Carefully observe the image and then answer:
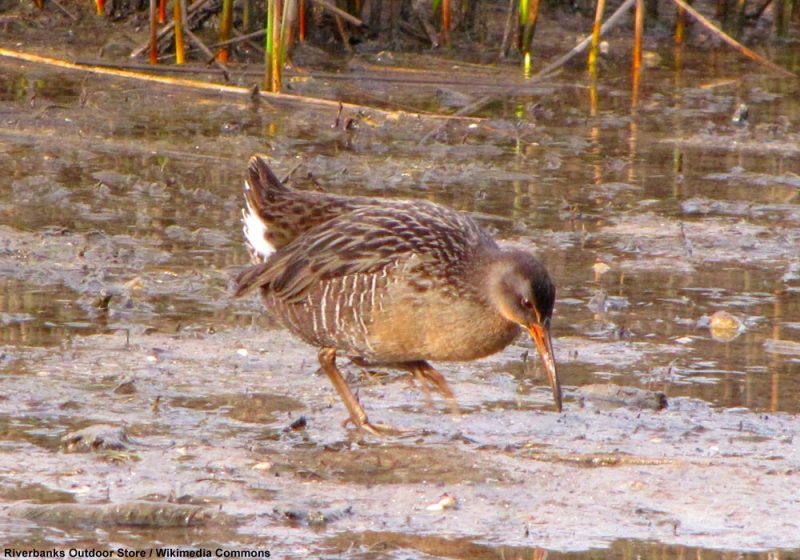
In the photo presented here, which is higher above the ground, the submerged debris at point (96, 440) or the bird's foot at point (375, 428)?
the submerged debris at point (96, 440)

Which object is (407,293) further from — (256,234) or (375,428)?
(256,234)

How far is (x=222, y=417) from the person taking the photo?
Answer: 5207 mm

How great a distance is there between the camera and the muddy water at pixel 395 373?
4359mm

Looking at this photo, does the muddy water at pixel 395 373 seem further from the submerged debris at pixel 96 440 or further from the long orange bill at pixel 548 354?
the long orange bill at pixel 548 354

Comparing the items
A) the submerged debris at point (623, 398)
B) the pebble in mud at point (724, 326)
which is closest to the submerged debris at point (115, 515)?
the submerged debris at point (623, 398)

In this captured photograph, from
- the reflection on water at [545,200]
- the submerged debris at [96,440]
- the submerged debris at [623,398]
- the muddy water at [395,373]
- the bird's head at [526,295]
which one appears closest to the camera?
the muddy water at [395,373]

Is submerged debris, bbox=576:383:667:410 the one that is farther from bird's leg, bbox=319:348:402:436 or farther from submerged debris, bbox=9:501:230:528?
submerged debris, bbox=9:501:230:528

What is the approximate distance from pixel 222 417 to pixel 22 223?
2.62 meters

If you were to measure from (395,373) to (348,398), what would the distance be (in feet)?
2.17

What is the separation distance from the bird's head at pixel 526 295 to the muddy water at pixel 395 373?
27cm

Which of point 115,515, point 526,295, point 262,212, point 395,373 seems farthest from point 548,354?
point 115,515

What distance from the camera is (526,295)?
16.8 feet

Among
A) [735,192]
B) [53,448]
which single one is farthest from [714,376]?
[735,192]

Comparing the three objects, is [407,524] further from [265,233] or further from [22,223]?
[22,223]
